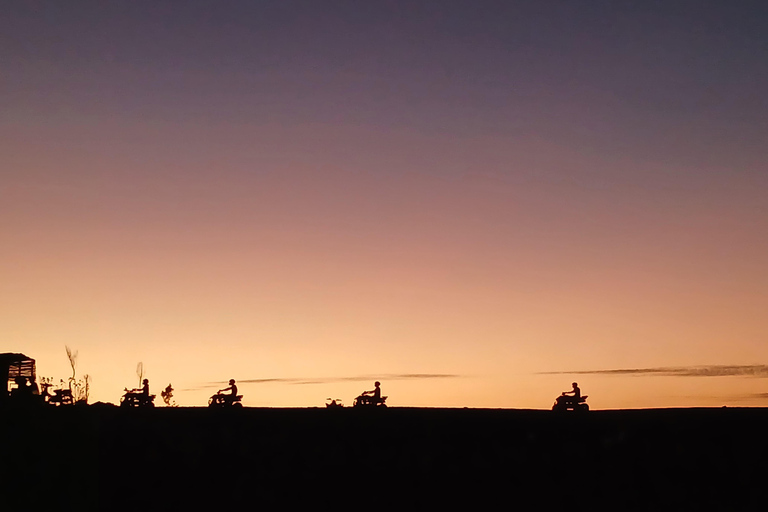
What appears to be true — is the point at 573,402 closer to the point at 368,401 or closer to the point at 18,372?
the point at 368,401

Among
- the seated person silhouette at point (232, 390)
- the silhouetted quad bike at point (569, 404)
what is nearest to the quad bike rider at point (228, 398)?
the seated person silhouette at point (232, 390)

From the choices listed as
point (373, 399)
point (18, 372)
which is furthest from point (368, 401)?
point (18, 372)

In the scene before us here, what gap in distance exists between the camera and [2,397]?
46188mm

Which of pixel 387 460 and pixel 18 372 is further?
pixel 18 372

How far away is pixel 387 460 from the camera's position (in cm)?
3891

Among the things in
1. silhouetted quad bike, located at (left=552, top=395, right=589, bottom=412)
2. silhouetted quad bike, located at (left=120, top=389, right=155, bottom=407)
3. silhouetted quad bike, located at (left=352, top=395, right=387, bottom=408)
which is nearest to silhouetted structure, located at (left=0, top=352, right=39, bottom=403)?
silhouetted quad bike, located at (left=120, top=389, right=155, bottom=407)

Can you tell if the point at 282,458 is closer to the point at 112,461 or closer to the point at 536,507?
the point at 112,461

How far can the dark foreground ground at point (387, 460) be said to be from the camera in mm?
38031

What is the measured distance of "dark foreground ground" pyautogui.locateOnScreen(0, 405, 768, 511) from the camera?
125 ft

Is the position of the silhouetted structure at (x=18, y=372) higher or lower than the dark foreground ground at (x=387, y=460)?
higher

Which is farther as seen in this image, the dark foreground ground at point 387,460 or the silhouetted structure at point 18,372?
the silhouetted structure at point 18,372

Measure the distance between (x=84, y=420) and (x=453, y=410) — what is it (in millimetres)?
16081

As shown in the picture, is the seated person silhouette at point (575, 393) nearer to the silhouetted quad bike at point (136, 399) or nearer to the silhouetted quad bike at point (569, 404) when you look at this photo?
the silhouetted quad bike at point (569, 404)

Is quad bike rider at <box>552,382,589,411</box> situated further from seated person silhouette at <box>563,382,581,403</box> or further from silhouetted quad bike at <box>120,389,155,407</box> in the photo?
silhouetted quad bike at <box>120,389,155,407</box>
